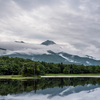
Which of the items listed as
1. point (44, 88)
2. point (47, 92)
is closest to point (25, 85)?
point (44, 88)

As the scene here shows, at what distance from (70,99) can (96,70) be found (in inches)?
5573

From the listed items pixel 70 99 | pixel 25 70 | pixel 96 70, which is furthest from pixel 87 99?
pixel 96 70

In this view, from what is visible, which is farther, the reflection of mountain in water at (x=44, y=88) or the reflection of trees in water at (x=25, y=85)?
the reflection of trees in water at (x=25, y=85)

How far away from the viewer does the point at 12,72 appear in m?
126

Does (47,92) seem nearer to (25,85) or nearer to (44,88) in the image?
(44,88)

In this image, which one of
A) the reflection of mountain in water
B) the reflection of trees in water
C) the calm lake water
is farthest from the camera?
the reflection of trees in water

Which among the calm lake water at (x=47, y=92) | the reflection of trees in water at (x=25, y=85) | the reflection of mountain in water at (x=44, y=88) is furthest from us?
the reflection of trees in water at (x=25, y=85)

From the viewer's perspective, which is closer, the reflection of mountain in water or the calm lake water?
the calm lake water

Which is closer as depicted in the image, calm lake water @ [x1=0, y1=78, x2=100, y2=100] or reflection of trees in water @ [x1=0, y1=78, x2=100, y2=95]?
calm lake water @ [x1=0, y1=78, x2=100, y2=100]

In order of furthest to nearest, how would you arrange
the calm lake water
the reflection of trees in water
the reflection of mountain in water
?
the reflection of trees in water → the reflection of mountain in water → the calm lake water

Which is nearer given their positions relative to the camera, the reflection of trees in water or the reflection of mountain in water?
the reflection of mountain in water

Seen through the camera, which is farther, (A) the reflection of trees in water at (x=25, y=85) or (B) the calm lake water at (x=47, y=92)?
(A) the reflection of trees in water at (x=25, y=85)

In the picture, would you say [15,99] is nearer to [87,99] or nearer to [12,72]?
[87,99]

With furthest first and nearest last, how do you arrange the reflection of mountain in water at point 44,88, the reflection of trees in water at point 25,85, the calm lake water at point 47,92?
the reflection of trees in water at point 25,85 → the reflection of mountain in water at point 44,88 → the calm lake water at point 47,92
